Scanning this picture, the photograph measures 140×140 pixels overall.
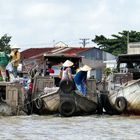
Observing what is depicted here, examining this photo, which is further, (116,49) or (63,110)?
(116,49)

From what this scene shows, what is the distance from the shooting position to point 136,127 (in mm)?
14227

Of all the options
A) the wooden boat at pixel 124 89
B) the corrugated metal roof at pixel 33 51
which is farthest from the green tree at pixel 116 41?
the wooden boat at pixel 124 89

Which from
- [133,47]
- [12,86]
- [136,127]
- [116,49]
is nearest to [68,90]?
[12,86]

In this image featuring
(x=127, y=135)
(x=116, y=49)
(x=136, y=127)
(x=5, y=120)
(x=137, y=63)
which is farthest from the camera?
(x=116, y=49)

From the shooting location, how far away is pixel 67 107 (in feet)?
54.9

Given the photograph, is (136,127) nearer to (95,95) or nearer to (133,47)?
(95,95)

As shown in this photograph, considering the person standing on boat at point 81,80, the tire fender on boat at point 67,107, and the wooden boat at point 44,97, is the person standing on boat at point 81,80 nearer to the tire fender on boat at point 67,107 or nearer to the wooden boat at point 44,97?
the tire fender on boat at point 67,107

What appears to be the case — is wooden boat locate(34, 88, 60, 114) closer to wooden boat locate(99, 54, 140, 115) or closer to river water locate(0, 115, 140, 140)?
river water locate(0, 115, 140, 140)

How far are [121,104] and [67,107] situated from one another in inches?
59.7

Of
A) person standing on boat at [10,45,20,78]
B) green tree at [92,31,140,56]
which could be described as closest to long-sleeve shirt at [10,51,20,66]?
person standing on boat at [10,45,20,78]

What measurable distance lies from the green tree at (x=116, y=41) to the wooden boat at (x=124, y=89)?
33.2 metres

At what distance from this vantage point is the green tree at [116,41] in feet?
173

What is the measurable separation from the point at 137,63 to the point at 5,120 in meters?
5.08

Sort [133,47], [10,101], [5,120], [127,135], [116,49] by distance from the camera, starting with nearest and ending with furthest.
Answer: [127,135] → [5,120] → [10,101] → [133,47] → [116,49]
